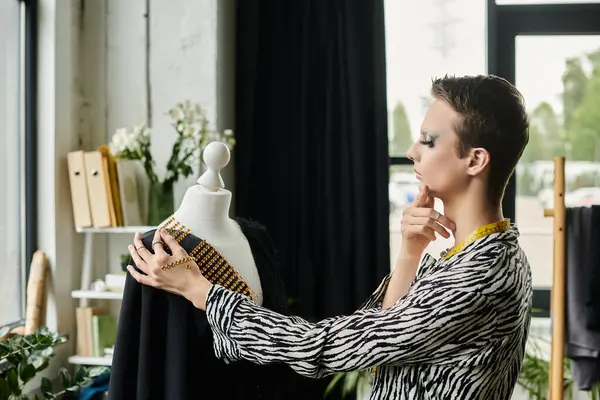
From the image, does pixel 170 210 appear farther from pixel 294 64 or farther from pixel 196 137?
pixel 294 64

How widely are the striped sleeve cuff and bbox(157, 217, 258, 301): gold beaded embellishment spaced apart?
0.24 ft

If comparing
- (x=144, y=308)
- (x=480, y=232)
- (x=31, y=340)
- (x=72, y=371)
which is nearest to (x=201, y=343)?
(x=144, y=308)

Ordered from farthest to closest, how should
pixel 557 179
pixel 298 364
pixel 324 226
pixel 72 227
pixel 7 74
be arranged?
pixel 324 226
pixel 72 227
pixel 7 74
pixel 557 179
pixel 298 364

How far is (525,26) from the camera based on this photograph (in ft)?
10.1

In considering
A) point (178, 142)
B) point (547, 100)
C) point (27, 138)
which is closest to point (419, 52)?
point (547, 100)

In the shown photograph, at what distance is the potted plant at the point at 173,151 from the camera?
251 cm

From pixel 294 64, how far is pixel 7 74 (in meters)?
1.15

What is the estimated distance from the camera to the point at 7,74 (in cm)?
241

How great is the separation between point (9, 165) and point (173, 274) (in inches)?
58.7

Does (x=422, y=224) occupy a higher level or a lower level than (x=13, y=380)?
higher

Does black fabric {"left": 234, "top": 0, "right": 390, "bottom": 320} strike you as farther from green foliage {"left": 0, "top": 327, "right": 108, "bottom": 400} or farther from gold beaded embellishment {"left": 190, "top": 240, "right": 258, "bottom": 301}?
gold beaded embellishment {"left": 190, "top": 240, "right": 258, "bottom": 301}

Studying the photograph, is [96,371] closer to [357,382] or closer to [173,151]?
[173,151]

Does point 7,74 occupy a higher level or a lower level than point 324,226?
higher

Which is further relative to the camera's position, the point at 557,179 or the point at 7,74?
the point at 7,74
